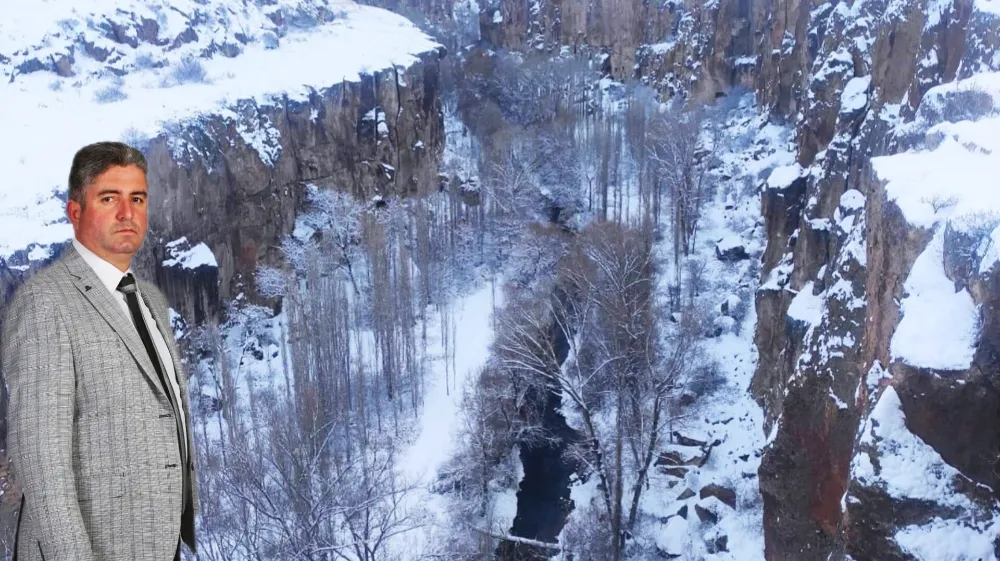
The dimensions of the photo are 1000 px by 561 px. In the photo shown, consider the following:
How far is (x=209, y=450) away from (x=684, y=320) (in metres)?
10.1

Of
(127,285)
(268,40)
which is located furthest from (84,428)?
(268,40)

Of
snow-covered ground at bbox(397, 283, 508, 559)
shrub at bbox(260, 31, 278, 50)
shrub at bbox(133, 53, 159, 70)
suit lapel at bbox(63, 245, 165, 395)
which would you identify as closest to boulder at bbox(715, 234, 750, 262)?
snow-covered ground at bbox(397, 283, 508, 559)

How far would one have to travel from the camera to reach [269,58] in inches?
1010

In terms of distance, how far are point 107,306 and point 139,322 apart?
6.8 inches

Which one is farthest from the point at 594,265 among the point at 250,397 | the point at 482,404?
the point at 250,397

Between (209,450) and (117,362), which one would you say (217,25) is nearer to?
(209,450)

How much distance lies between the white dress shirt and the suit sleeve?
22 cm

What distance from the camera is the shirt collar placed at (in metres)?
2.55

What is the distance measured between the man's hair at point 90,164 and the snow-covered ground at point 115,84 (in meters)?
13.9

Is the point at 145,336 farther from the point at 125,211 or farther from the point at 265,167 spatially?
the point at 265,167

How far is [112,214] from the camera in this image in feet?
8.23

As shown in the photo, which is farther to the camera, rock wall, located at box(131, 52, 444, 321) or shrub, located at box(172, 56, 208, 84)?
shrub, located at box(172, 56, 208, 84)

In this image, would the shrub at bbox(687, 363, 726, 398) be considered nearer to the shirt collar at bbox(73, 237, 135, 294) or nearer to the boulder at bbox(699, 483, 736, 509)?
the boulder at bbox(699, 483, 736, 509)

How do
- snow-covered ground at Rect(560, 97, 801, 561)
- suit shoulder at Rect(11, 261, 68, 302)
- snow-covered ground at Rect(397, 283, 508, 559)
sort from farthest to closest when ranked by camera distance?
snow-covered ground at Rect(397, 283, 508, 559), snow-covered ground at Rect(560, 97, 801, 561), suit shoulder at Rect(11, 261, 68, 302)
